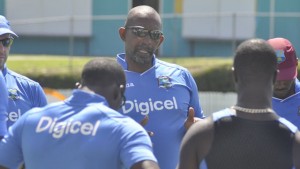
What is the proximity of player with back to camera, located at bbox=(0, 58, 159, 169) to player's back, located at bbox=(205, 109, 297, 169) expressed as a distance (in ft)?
1.09

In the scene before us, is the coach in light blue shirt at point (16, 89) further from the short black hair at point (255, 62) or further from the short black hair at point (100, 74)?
the short black hair at point (255, 62)

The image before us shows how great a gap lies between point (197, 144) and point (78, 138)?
1.87 ft

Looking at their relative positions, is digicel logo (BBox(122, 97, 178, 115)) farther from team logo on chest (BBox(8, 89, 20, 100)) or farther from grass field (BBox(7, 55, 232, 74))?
grass field (BBox(7, 55, 232, 74))

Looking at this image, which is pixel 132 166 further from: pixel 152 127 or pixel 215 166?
pixel 152 127

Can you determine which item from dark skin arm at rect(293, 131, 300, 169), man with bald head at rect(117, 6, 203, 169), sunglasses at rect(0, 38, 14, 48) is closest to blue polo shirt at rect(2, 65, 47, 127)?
sunglasses at rect(0, 38, 14, 48)

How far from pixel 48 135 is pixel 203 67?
954cm

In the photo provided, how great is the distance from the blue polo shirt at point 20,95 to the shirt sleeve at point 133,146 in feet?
6.86

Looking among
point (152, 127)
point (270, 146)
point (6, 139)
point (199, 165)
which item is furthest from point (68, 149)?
point (152, 127)

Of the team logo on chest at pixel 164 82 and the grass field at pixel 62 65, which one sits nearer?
the team logo on chest at pixel 164 82

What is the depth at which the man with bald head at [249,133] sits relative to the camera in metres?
3.78

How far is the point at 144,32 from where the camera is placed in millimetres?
5648

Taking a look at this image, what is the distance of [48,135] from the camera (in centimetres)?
394

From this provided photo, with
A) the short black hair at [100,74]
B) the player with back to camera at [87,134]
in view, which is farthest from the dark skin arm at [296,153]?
the short black hair at [100,74]

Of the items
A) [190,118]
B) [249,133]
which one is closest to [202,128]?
[249,133]
